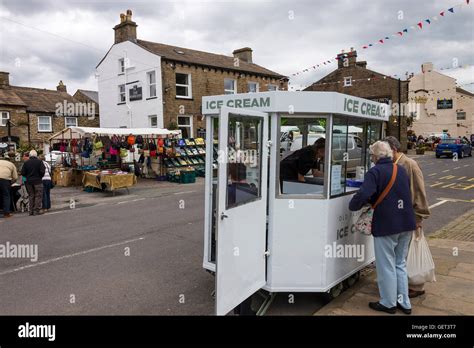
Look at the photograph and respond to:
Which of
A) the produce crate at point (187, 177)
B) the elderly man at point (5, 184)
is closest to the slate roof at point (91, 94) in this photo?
the produce crate at point (187, 177)

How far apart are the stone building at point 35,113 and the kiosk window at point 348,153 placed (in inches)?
1013

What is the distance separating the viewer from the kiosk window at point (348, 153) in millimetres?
4309

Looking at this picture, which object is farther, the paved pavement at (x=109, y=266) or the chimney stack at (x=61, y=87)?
the chimney stack at (x=61, y=87)

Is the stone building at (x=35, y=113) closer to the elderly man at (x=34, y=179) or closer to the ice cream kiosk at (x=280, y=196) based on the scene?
the elderly man at (x=34, y=179)

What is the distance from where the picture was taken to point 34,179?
34.6 feet

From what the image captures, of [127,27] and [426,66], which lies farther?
[426,66]

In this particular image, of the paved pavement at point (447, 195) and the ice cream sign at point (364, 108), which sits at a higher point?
the ice cream sign at point (364, 108)

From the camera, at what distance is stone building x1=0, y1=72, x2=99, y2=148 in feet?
93.4

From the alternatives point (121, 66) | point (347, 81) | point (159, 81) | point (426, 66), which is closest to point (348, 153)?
point (159, 81)

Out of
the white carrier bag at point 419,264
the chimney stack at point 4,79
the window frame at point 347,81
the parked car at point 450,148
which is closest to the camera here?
the white carrier bag at point 419,264

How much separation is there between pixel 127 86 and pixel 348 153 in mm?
22679

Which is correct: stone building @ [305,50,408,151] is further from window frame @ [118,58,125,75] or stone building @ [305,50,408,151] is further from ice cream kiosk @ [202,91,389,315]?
ice cream kiosk @ [202,91,389,315]

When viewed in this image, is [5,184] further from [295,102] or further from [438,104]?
[438,104]

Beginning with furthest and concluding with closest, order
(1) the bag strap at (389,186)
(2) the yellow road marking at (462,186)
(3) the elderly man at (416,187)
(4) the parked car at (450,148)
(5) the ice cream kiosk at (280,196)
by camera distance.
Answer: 1. (4) the parked car at (450,148)
2. (2) the yellow road marking at (462,186)
3. (3) the elderly man at (416,187)
4. (1) the bag strap at (389,186)
5. (5) the ice cream kiosk at (280,196)
